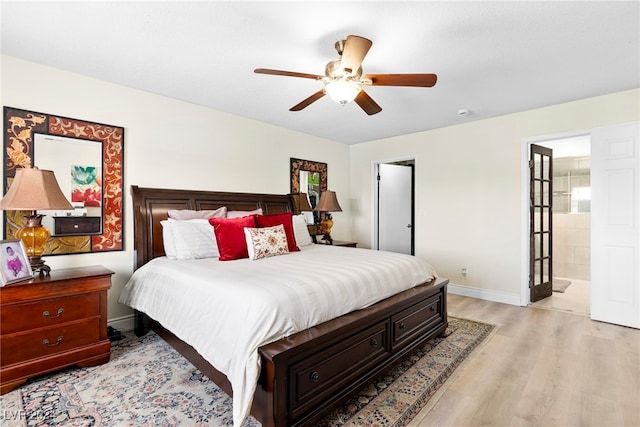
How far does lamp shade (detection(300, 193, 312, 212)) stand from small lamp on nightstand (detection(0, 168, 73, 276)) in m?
2.90

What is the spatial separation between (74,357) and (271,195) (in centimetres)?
269

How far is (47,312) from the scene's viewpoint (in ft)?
7.23

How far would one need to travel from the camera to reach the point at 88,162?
2893mm

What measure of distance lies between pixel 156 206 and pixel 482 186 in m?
4.01

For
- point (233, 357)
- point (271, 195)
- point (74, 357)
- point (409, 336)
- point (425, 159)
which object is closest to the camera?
point (233, 357)

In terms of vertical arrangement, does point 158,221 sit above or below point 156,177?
below

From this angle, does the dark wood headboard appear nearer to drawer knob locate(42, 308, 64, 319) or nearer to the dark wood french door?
drawer knob locate(42, 308, 64, 319)

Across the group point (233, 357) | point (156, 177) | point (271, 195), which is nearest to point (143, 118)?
point (156, 177)

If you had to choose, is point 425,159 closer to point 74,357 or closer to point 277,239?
point 277,239

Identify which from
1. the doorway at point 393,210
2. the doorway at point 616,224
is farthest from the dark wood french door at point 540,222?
the doorway at point 393,210

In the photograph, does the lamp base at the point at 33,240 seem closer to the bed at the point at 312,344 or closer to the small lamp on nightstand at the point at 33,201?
the small lamp on nightstand at the point at 33,201

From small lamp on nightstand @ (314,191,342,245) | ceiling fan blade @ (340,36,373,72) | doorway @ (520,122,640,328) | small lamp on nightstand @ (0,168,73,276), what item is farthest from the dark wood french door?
small lamp on nightstand @ (0,168,73,276)

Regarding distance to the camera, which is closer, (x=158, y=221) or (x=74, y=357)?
(x=74, y=357)

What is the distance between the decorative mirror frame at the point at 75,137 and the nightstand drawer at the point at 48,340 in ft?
2.63
